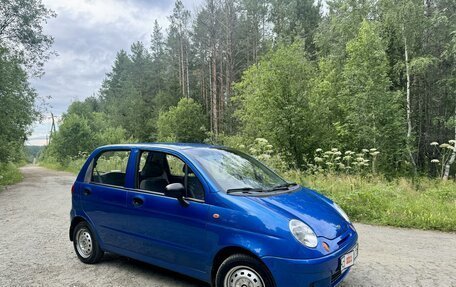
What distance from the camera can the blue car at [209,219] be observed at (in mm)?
3609

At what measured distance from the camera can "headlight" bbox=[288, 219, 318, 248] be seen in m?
3.58

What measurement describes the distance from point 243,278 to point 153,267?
2088mm

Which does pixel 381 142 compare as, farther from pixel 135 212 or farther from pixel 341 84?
pixel 135 212

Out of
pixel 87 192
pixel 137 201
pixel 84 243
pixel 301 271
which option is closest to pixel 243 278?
pixel 301 271

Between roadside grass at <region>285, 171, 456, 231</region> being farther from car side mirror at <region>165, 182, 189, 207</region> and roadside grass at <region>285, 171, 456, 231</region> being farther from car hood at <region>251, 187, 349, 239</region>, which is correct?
car side mirror at <region>165, 182, 189, 207</region>

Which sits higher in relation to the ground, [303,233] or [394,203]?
[303,233]

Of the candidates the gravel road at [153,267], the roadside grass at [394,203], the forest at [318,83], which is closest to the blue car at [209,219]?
the gravel road at [153,267]

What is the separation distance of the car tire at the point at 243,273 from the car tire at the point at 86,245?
97.2 inches

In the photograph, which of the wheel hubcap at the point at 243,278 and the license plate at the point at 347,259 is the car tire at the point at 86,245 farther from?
the license plate at the point at 347,259

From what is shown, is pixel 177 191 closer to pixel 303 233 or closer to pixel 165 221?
pixel 165 221

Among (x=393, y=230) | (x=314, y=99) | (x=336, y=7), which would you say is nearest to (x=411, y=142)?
(x=314, y=99)

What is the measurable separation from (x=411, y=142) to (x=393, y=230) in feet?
65.4

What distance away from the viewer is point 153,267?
537cm

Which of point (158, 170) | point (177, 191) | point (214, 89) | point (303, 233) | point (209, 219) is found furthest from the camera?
point (214, 89)
